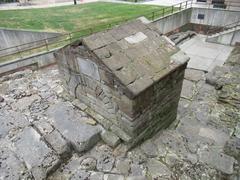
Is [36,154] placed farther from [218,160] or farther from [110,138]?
[218,160]

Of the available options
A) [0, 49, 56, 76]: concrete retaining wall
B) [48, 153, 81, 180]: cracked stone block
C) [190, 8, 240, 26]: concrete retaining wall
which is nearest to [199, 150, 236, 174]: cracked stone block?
[48, 153, 81, 180]: cracked stone block

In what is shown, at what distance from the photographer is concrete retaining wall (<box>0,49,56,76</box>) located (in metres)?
8.06

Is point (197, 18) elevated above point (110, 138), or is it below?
above

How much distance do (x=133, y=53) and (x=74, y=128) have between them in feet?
7.22

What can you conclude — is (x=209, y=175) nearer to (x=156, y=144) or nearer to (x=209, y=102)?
(x=156, y=144)

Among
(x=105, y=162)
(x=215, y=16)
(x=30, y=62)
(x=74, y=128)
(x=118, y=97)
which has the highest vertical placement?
(x=118, y=97)

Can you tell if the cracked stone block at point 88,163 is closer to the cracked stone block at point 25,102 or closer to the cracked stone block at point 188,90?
the cracked stone block at point 25,102

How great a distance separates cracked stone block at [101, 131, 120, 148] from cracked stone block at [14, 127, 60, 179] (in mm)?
1083

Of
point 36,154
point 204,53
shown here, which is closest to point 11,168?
point 36,154

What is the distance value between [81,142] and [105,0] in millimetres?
22952

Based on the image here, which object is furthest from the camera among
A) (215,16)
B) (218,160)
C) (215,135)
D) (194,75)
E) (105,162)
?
(215,16)

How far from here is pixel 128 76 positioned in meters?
3.47

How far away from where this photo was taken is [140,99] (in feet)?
11.8

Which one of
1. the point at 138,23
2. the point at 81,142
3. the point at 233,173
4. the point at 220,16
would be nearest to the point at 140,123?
the point at 81,142
